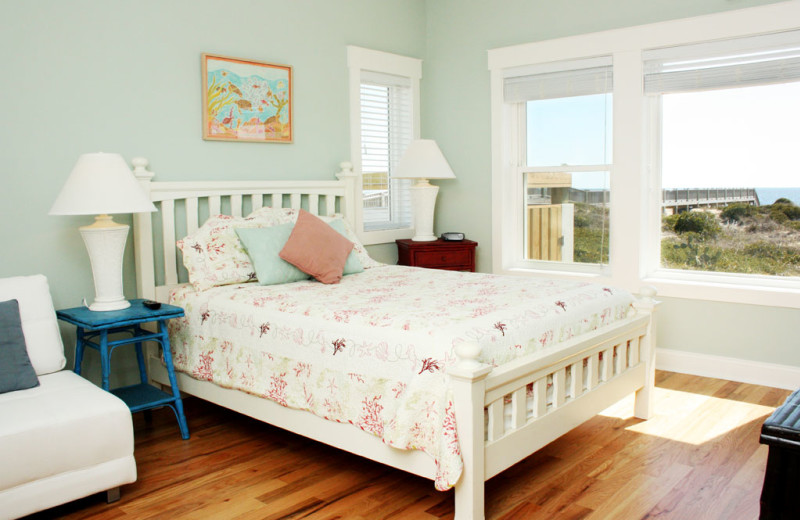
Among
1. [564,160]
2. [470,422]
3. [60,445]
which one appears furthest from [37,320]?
[564,160]

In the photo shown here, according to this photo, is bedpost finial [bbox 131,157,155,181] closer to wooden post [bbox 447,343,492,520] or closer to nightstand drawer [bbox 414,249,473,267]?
nightstand drawer [bbox 414,249,473,267]

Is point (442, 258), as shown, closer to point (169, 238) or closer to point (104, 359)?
point (169, 238)

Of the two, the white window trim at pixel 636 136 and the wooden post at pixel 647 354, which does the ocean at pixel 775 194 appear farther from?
the wooden post at pixel 647 354

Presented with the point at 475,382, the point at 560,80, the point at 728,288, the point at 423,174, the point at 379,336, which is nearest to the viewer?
the point at 475,382

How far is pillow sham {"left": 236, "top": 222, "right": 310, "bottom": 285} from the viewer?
3.38 metres

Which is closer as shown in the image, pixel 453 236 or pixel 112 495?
pixel 112 495

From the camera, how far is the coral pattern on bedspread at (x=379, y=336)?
225cm

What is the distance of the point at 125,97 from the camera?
346 cm

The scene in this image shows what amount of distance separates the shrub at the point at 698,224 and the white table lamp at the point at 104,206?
10.2 ft

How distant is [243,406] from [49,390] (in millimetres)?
784

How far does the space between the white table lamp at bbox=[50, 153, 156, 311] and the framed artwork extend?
2.76ft

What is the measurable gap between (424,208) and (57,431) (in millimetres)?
2955

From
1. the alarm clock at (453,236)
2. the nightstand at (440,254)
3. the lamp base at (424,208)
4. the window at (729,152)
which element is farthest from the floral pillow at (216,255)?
the window at (729,152)

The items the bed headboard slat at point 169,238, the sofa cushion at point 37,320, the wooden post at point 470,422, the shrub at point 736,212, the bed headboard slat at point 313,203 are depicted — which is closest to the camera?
the wooden post at point 470,422
